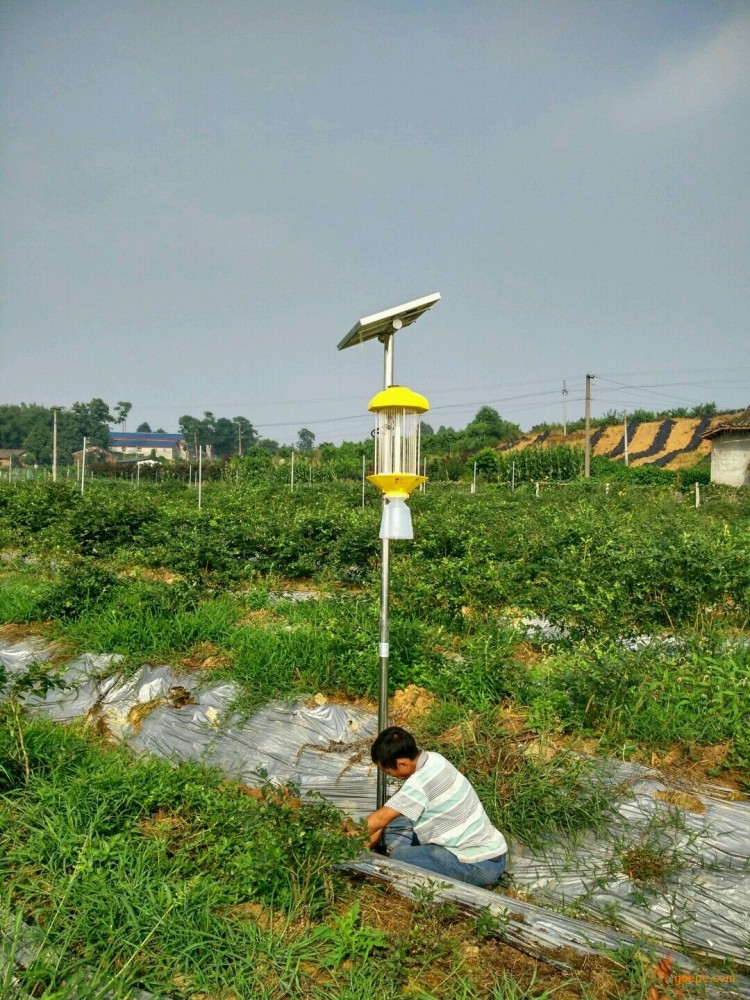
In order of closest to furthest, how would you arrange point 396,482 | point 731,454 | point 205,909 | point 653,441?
1. point 205,909
2. point 396,482
3. point 731,454
4. point 653,441

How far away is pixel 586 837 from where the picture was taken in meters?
3.01

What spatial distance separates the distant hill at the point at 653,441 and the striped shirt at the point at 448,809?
3324 centimetres

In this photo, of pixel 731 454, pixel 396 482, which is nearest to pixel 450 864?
pixel 396 482

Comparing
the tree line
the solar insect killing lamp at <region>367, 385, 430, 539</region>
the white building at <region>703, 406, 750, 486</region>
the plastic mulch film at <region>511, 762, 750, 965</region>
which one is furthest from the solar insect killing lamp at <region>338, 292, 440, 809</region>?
the tree line

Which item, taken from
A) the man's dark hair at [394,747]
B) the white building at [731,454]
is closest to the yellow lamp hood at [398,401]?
the man's dark hair at [394,747]

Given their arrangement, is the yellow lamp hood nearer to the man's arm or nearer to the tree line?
the man's arm

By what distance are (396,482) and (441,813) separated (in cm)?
136

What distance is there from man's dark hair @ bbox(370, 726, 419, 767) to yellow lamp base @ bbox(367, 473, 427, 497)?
997 mm

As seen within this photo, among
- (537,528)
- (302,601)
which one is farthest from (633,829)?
(537,528)

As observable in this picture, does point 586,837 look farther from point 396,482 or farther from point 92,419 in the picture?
point 92,419

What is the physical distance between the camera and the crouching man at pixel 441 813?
2746 millimetres

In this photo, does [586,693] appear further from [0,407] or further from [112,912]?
[0,407]

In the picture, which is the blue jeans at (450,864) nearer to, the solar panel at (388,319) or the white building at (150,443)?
the solar panel at (388,319)

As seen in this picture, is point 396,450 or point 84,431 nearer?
point 396,450
